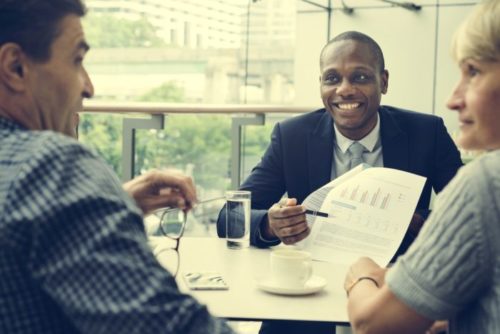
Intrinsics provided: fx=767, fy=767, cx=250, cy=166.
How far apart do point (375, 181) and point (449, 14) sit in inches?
210

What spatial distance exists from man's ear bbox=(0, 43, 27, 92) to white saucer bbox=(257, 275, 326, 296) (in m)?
0.73

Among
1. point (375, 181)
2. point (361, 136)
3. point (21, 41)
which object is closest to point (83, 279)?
point (21, 41)

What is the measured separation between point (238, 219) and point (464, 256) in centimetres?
110

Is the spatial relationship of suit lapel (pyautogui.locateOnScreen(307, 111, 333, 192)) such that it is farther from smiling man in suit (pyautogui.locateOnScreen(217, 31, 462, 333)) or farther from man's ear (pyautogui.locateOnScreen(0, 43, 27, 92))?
man's ear (pyautogui.locateOnScreen(0, 43, 27, 92))

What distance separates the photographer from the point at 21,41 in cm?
101

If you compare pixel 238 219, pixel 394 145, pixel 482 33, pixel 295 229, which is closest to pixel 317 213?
pixel 295 229

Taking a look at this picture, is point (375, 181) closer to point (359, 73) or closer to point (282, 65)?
point (359, 73)

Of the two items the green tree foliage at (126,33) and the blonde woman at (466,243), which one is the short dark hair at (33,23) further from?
the green tree foliage at (126,33)

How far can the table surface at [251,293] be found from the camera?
1.45 metres

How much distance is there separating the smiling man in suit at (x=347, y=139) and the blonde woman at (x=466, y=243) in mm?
1100

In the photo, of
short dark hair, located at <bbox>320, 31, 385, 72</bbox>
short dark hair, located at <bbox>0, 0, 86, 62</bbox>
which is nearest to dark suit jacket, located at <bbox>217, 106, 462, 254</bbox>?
short dark hair, located at <bbox>320, 31, 385, 72</bbox>

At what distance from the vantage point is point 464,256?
105 centimetres

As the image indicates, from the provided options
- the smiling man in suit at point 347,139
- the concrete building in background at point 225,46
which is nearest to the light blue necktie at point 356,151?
the smiling man in suit at point 347,139

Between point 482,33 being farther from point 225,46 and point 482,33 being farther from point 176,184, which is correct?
point 225,46
